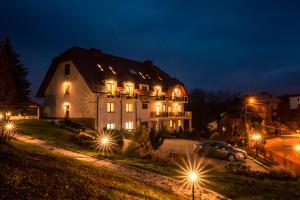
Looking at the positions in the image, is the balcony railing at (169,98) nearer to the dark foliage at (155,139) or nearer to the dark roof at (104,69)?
the dark roof at (104,69)

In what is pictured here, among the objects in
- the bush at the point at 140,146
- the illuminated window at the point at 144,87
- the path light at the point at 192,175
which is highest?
the illuminated window at the point at 144,87

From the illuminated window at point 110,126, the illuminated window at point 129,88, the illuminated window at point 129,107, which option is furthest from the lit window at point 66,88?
the illuminated window at point 129,107

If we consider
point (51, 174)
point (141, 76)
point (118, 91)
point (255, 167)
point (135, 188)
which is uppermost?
point (141, 76)

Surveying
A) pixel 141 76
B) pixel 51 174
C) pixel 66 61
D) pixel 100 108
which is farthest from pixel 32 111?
pixel 51 174

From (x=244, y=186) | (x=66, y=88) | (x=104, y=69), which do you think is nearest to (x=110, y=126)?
(x=104, y=69)

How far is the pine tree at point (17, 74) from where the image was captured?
3456 centimetres

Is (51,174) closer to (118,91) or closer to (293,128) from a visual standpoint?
(118,91)

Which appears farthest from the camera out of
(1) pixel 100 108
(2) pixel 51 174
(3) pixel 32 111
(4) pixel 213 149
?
(3) pixel 32 111

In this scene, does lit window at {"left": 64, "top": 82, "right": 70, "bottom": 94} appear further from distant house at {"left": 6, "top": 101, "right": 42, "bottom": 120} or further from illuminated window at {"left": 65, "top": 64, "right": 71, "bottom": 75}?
distant house at {"left": 6, "top": 101, "right": 42, "bottom": 120}

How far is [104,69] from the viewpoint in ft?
117

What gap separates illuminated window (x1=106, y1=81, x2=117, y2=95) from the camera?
33369 mm

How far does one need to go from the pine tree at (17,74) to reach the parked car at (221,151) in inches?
986

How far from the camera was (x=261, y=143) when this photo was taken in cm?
2927

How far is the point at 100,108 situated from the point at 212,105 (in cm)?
4491
